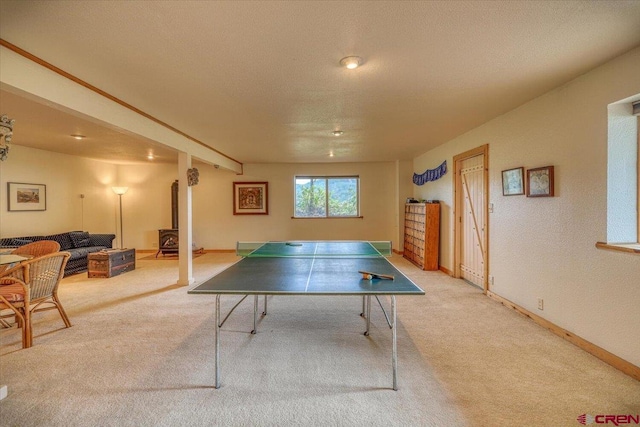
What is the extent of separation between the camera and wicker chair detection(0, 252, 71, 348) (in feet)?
8.77

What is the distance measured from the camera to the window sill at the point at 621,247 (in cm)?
220

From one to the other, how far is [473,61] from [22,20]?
9.91 feet

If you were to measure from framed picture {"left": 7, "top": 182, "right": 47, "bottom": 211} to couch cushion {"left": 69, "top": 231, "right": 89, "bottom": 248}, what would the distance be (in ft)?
2.41

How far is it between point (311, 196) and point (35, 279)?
594cm

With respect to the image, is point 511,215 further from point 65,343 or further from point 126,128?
point 65,343

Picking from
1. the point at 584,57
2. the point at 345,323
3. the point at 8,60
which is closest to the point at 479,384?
the point at 345,323

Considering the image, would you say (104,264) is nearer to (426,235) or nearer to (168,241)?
(168,241)

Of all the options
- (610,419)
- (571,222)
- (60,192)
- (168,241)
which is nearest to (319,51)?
(571,222)

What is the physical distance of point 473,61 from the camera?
7.51 feet

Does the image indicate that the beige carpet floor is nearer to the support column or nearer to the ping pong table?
the ping pong table

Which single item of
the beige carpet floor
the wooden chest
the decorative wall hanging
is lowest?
the beige carpet floor

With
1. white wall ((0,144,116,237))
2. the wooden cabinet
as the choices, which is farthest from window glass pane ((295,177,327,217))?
white wall ((0,144,116,237))

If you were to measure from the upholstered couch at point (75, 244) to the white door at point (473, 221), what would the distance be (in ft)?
22.7

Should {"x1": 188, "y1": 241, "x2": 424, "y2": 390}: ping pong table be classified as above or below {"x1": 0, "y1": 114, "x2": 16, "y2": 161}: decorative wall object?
below
